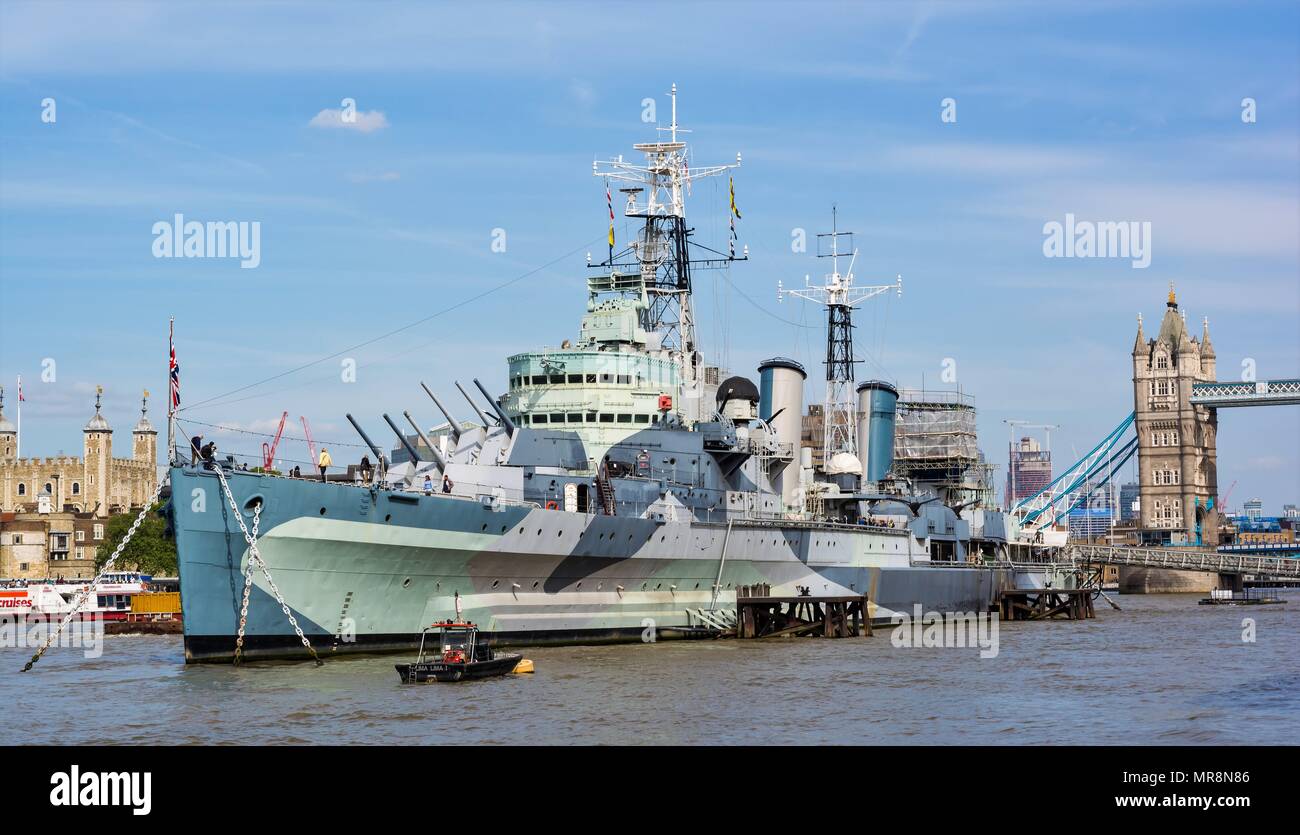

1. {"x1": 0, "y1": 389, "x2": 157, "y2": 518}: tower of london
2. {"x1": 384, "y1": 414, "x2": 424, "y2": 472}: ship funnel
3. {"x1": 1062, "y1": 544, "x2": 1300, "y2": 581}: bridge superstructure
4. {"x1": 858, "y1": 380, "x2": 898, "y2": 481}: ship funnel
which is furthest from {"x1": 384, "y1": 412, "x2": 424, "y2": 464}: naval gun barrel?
{"x1": 0, "y1": 389, "x2": 157, "y2": 518}: tower of london

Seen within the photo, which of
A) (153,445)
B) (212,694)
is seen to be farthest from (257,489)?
(153,445)

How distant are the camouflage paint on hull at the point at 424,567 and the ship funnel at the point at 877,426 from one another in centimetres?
1959

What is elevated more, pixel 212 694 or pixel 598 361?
pixel 598 361

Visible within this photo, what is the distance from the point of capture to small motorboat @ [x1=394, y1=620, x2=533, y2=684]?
89.4 ft

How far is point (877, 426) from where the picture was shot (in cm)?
6141

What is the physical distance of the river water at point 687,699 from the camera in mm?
21500

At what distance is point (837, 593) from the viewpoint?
46.6 meters

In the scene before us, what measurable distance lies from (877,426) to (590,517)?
29479 millimetres

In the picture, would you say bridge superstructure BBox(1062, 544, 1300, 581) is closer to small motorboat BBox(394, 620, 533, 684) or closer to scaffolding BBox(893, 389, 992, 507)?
scaffolding BBox(893, 389, 992, 507)

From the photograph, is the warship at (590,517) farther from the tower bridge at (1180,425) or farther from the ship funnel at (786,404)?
the tower bridge at (1180,425)

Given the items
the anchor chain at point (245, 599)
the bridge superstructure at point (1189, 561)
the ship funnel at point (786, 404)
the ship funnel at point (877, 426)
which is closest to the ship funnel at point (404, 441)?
the anchor chain at point (245, 599)

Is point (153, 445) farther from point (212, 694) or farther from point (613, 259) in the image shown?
point (212, 694)
